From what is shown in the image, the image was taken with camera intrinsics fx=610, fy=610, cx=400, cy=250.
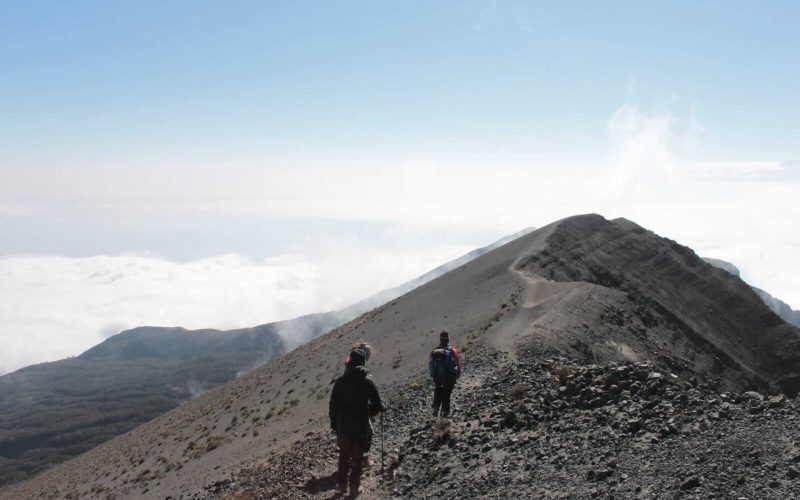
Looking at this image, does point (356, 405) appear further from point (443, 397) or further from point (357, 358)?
point (443, 397)

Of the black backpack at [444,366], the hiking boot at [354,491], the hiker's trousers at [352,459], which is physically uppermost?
the black backpack at [444,366]

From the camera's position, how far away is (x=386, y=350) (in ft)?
125

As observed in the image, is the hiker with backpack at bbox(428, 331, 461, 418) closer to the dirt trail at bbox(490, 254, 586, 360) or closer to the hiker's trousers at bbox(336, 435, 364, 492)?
the hiker's trousers at bbox(336, 435, 364, 492)

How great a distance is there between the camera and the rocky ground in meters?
9.09

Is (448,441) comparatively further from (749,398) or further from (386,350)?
(386,350)

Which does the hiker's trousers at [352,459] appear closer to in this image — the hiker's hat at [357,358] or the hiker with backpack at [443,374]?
the hiker's hat at [357,358]

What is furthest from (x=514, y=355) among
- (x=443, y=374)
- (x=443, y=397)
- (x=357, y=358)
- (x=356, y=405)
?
(x=357, y=358)

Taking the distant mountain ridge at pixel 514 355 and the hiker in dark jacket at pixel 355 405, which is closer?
the hiker in dark jacket at pixel 355 405

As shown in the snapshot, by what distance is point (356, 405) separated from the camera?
11773mm

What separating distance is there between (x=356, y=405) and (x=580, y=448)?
14.1 feet

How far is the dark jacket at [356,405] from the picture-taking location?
1174 cm

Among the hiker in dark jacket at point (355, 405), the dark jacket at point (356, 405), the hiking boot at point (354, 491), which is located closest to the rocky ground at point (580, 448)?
the hiking boot at point (354, 491)

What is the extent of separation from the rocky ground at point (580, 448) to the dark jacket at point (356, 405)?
5.38ft

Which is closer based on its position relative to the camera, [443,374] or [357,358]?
[357,358]
